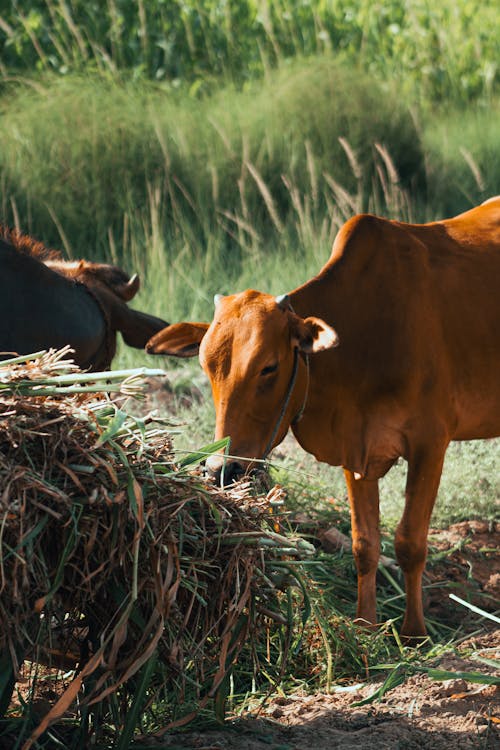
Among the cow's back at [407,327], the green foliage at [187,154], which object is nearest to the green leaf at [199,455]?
the cow's back at [407,327]

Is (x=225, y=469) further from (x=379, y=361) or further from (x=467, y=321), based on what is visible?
(x=467, y=321)

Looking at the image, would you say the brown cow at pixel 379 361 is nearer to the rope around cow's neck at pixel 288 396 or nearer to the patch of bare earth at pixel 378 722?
the rope around cow's neck at pixel 288 396

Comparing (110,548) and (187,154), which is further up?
(110,548)

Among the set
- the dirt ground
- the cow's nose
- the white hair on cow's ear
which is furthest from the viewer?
the white hair on cow's ear

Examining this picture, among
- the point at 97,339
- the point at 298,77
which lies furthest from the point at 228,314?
the point at 298,77

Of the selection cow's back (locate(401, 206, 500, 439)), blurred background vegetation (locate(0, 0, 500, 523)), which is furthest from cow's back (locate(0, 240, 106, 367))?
blurred background vegetation (locate(0, 0, 500, 523))

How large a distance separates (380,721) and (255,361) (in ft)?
4.22

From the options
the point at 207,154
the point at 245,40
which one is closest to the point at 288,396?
the point at 207,154

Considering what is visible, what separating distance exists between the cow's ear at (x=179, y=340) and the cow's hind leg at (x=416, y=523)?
3.04 feet

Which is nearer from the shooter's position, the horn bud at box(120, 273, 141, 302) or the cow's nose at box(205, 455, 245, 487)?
the cow's nose at box(205, 455, 245, 487)

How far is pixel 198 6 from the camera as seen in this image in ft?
49.3

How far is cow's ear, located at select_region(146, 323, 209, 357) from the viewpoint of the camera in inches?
170

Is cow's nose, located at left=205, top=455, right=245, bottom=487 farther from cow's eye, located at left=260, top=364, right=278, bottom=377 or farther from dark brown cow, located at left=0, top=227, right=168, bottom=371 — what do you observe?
dark brown cow, located at left=0, top=227, right=168, bottom=371

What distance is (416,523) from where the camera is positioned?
450 centimetres
